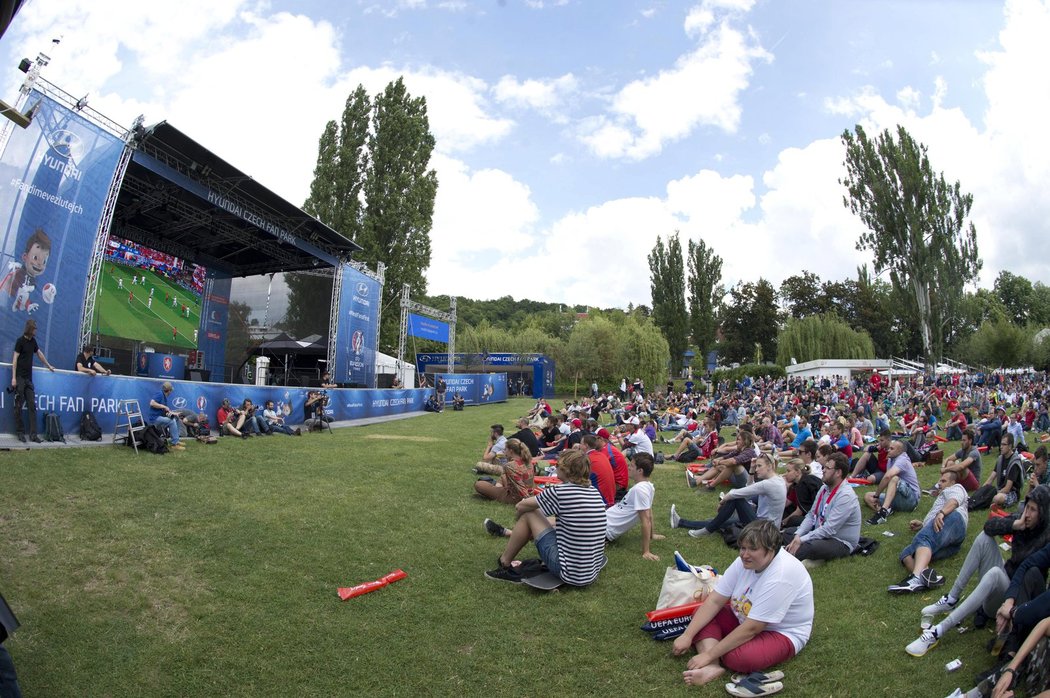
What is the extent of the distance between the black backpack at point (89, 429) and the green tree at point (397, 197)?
2129cm

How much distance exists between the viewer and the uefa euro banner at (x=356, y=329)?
23406 mm

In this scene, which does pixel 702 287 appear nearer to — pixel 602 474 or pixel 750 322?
pixel 750 322

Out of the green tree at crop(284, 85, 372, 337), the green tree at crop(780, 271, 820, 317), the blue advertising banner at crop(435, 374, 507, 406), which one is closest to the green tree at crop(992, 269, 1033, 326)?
the green tree at crop(780, 271, 820, 317)

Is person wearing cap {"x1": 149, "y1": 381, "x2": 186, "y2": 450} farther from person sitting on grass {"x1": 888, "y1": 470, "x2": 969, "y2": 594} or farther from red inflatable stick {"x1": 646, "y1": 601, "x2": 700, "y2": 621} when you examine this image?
person sitting on grass {"x1": 888, "y1": 470, "x2": 969, "y2": 594}

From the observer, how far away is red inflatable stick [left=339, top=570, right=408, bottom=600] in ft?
16.2

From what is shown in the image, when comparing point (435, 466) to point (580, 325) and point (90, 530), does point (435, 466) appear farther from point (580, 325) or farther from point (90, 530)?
point (580, 325)

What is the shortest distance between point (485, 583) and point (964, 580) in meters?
3.74

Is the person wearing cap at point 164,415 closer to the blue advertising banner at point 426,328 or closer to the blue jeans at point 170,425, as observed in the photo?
the blue jeans at point 170,425

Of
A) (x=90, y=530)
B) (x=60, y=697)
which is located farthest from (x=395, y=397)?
(x=60, y=697)

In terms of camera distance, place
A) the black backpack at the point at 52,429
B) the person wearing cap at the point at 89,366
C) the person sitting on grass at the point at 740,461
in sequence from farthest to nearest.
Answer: the person wearing cap at the point at 89,366 → the black backpack at the point at 52,429 → the person sitting on grass at the point at 740,461

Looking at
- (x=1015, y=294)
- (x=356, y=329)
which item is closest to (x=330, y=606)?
(x=356, y=329)

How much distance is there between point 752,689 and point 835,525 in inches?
115

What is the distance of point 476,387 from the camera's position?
3216 centimetres

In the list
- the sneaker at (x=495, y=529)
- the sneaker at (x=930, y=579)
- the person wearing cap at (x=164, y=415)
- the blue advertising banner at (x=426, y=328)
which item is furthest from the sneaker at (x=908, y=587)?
the blue advertising banner at (x=426, y=328)
